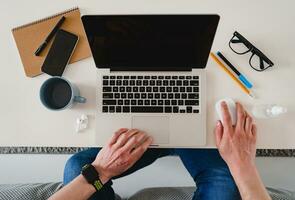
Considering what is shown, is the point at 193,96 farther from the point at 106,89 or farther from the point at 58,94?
the point at 58,94

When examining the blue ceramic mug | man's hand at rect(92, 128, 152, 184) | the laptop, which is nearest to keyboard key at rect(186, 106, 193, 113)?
the laptop

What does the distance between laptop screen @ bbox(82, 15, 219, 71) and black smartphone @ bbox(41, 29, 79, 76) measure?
0.33 ft

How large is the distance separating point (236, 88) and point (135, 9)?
1.13ft

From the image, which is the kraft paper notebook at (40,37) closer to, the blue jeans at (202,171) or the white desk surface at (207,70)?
the white desk surface at (207,70)

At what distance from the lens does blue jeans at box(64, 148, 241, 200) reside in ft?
2.91

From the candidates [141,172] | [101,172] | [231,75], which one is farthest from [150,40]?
[141,172]

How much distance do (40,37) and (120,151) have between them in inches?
14.8

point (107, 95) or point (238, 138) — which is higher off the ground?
point (107, 95)

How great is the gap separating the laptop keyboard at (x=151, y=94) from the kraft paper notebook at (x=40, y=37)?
0.13 m

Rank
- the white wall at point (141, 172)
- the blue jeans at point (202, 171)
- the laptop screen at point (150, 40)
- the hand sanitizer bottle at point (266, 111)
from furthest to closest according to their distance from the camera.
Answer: the white wall at point (141, 172) → the blue jeans at point (202, 171) → the hand sanitizer bottle at point (266, 111) → the laptop screen at point (150, 40)

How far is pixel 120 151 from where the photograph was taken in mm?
814

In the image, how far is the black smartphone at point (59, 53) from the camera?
2.77 ft

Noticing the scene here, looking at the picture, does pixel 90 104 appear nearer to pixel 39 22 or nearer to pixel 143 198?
pixel 39 22

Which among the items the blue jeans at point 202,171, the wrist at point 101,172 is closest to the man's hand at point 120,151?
the wrist at point 101,172
